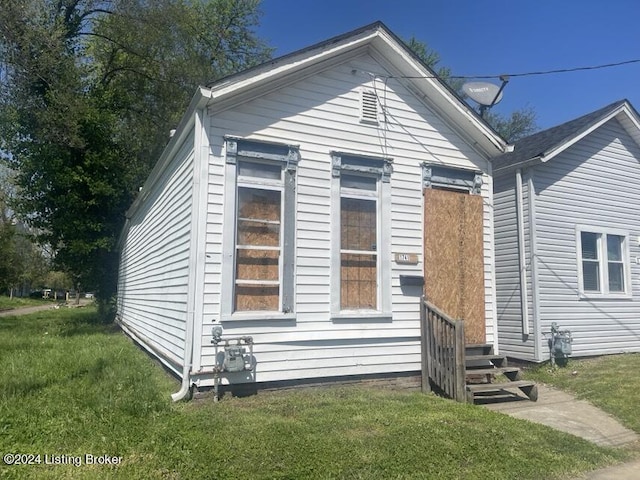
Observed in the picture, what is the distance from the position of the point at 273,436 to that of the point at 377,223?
4.02 m

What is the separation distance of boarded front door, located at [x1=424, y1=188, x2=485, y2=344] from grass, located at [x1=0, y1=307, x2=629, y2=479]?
1952 millimetres

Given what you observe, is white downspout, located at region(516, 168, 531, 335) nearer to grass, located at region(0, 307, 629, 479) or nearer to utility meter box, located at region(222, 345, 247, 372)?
grass, located at region(0, 307, 629, 479)

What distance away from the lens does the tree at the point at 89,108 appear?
17.2 meters

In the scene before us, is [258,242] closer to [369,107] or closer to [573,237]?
[369,107]

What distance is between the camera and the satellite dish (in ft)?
30.8

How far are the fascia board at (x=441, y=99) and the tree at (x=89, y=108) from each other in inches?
532

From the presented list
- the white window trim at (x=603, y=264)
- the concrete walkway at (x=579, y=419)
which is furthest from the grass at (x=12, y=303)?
the concrete walkway at (x=579, y=419)

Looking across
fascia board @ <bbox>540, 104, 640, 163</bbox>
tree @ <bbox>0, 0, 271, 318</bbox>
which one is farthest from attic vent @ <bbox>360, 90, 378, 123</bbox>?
tree @ <bbox>0, 0, 271, 318</bbox>

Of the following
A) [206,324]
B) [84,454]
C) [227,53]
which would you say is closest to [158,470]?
[84,454]

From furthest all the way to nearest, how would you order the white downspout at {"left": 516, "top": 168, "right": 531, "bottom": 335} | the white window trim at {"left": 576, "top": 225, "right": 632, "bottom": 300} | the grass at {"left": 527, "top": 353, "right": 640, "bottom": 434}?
1. the white window trim at {"left": 576, "top": 225, "right": 632, "bottom": 300}
2. the white downspout at {"left": 516, "top": 168, "right": 531, "bottom": 335}
3. the grass at {"left": 527, "top": 353, "right": 640, "bottom": 434}

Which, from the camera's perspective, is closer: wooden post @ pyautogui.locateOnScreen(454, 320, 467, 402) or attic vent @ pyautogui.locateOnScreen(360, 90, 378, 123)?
wooden post @ pyautogui.locateOnScreen(454, 320, 467, 402)

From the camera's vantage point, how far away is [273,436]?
15.8ft

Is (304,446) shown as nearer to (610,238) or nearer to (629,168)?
(610,238)

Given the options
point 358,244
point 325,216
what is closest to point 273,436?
point 325,216
